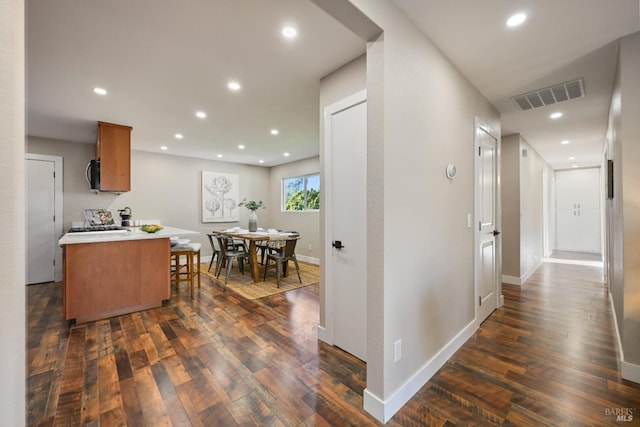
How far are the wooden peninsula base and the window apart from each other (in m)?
3.63

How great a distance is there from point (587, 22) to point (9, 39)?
2.93 meters

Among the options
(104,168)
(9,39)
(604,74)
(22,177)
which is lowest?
(22,177)

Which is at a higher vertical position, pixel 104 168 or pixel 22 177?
pixel 104 168

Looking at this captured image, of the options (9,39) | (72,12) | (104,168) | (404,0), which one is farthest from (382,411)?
(104,168)

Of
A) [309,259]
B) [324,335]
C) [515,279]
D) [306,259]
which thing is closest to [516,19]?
[324,335]

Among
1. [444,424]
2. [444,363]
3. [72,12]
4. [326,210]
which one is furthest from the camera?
[326,210]

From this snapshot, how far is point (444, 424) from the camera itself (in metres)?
1.49

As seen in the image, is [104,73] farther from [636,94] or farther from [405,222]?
[636,94]

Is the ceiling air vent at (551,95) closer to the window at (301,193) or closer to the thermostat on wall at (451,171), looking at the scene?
the thermostat on wall at (451,171)

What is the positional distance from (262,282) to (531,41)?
14.2 feet

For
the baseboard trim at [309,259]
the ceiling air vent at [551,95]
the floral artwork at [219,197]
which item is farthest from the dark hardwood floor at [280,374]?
the floral artwork at [219,197]

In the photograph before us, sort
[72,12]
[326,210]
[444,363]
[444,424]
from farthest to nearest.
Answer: [326,210] → [444,363] → [72,12] → [444,424]

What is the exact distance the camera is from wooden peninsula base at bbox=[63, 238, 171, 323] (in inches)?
110

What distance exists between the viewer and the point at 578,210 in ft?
23.9
